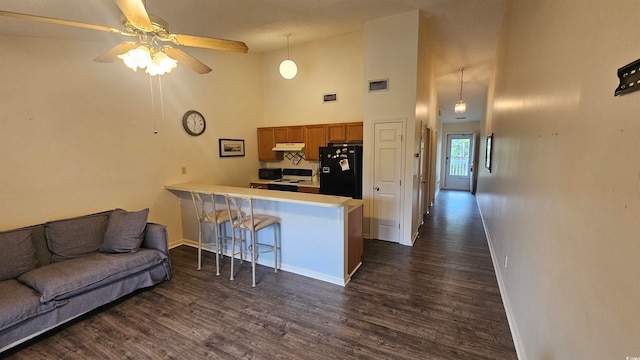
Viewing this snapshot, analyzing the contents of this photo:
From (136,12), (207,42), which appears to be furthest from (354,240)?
(136,12)

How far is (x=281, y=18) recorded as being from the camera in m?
3.74

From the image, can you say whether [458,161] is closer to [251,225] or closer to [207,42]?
[251,225]

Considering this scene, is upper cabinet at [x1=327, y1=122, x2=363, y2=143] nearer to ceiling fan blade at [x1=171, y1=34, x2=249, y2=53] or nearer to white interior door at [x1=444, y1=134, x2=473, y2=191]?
ceiling fan blade at [x1=171, y1=34, x2=249, y2=53]

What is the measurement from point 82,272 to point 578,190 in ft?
11.9

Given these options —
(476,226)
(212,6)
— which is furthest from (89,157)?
(476,226)

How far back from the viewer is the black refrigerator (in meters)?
4.52

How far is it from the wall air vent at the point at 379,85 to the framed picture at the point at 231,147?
110 inches

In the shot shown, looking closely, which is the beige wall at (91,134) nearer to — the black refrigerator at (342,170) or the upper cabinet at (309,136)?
the upper cabinet at (309,136)

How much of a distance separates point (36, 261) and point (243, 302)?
2048mm

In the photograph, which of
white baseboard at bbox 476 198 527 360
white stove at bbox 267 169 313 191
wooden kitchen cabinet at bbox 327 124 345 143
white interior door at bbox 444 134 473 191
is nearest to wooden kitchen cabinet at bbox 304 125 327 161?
wooden kitchen cabinet at bbox 327 124 345 143

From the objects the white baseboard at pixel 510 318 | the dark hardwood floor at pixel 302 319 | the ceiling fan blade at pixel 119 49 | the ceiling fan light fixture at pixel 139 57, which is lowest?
the dark hardwood floor at pixel 302 319

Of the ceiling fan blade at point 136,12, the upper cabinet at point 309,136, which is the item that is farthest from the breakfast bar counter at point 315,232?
the upper cabinet at point 309,136

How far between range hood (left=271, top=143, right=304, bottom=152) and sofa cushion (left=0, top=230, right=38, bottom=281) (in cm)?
379

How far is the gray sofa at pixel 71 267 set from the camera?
2158 millimetres
